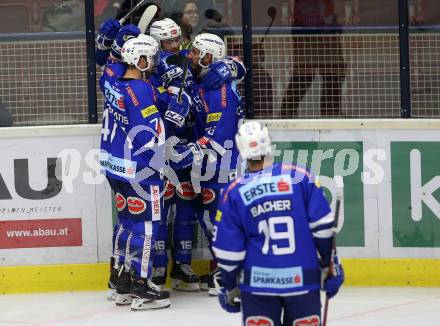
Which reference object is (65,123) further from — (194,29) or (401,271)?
(401,271)

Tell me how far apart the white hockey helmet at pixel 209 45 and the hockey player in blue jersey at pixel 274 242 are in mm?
2724

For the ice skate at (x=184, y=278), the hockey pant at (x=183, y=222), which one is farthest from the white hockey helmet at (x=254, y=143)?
the ice skate at (x=184, y=278)

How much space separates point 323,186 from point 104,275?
5.36ft

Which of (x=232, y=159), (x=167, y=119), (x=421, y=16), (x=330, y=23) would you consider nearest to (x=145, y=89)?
(x=167, y=119)

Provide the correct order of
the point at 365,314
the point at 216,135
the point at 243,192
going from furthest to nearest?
the point at 216,135 → the point at 365,314 → the point at 243,192

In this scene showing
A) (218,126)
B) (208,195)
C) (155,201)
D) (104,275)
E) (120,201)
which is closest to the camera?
(155,201)

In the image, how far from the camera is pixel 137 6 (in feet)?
28.2

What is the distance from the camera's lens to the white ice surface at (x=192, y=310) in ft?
25.0

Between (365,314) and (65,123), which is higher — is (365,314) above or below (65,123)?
below

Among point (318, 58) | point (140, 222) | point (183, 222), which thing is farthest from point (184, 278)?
point (318, 58)

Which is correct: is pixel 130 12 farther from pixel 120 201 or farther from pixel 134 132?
pixel 120 201

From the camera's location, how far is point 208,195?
8391mm

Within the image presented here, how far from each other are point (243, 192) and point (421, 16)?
11.5ft

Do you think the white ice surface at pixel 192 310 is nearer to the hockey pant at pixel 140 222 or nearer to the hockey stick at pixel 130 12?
the hockey pant at pixel 140 222
